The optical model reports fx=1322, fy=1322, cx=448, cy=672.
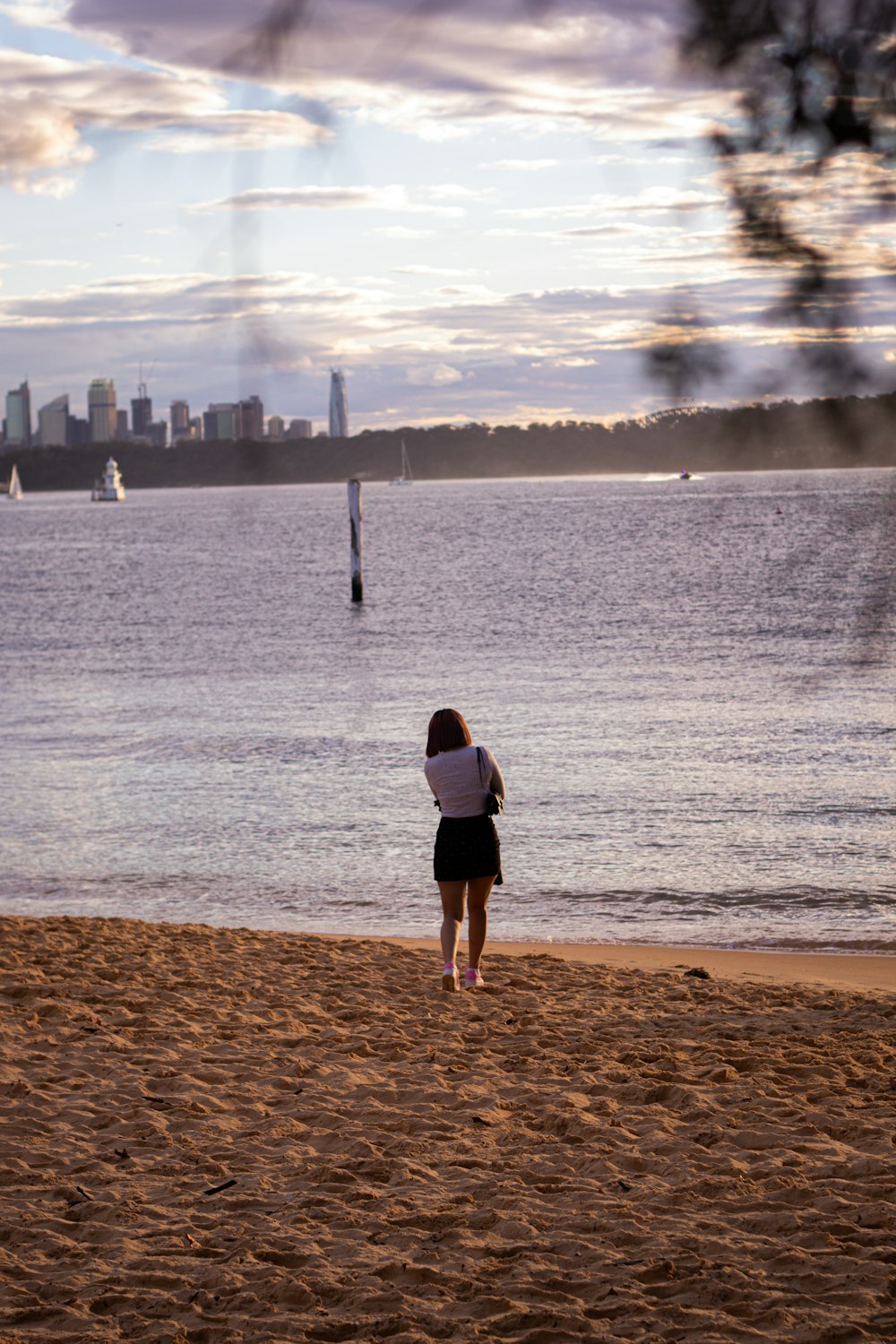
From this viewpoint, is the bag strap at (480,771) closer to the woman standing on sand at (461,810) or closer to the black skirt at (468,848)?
the woman standing on sand at (461,810)

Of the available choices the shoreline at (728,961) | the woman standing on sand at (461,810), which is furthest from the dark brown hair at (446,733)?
the shoreline at (728,961)

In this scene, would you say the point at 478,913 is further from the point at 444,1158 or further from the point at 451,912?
the point at 444,1158

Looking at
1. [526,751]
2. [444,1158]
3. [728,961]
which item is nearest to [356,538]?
[526,751]

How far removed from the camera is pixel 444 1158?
21.6 ft

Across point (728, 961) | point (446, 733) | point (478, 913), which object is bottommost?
point (728, 961)

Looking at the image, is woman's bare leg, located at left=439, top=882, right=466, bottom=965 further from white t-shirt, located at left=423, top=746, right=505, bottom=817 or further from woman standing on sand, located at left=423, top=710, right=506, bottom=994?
white t-shirt, located at left=423, top=746, right=505, bottom=817

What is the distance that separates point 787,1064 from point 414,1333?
12.9ft

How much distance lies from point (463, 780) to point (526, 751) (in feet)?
49.9

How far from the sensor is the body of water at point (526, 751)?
2.35 m

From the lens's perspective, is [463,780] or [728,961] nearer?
[463,780]

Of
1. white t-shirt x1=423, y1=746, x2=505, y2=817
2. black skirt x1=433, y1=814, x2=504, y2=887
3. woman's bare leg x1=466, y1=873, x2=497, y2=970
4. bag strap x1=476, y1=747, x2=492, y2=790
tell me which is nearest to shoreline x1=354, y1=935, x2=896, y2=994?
woman's bare leg x1=466, y1=873, x2=497, y2=970

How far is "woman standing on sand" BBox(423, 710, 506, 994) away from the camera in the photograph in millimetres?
8836

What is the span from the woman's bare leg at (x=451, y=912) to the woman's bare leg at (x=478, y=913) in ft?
0.28

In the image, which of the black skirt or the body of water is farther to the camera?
the black skirt
